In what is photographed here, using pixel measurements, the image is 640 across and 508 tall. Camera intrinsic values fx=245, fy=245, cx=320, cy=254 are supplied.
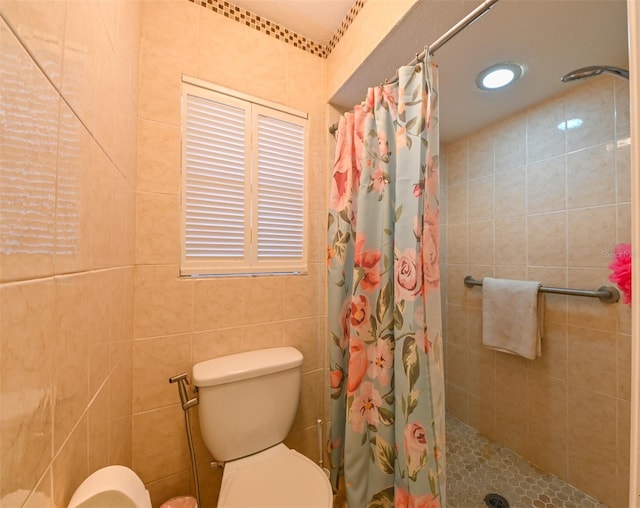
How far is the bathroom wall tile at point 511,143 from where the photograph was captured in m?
1.52

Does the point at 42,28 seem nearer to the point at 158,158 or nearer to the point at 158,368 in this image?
the point at 158,158

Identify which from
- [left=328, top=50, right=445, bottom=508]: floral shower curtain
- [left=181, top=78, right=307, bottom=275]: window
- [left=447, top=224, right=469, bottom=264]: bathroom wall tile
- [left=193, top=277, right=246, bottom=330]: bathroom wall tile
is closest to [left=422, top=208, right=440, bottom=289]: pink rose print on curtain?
[left=328, top=50, right=445, bottom=508]: floral shower curtain

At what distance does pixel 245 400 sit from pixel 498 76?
74.4 inches

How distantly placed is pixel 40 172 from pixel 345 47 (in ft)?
4.44

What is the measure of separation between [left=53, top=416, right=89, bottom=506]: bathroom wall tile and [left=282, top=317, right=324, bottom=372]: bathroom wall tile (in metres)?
0.85

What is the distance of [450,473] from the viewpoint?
54.8 inches

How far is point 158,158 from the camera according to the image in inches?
38.9

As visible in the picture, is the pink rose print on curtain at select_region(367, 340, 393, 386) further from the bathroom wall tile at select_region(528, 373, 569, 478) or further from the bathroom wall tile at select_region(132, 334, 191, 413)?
the bathroom wall tile at select_region(528, 373, 569, 478)

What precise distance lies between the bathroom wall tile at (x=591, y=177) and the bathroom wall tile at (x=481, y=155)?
431 millimetres

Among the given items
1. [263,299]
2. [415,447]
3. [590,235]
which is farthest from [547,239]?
[263,299]

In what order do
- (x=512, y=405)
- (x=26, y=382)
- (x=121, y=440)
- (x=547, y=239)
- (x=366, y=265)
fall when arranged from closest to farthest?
(x=26, y=382) → (x=121, y=440) → (x=366, y=265) → (x=547, y=239) → (x=512, y=405)

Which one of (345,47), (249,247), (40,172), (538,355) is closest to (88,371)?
(40,172)

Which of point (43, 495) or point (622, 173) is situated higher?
point (622, 173)

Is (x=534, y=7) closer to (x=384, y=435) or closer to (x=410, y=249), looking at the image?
(x=410, y=249)
